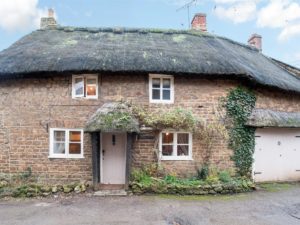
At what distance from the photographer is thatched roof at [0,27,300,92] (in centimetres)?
1140

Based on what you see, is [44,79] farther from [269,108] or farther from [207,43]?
[269,108]

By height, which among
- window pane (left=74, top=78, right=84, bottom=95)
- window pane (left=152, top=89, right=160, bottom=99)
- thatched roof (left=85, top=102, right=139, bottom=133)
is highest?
window pane (left=74, top=78, right=84, bottom=95)

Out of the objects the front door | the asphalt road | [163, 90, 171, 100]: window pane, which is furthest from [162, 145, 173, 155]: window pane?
the asphalt road

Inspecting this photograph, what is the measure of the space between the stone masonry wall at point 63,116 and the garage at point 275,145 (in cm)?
172

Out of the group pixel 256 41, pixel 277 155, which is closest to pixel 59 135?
pixel 277 155

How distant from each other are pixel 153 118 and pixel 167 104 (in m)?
0.91

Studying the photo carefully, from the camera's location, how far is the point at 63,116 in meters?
11.6

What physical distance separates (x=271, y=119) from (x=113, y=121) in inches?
259

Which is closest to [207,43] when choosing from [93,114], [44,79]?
[93,114]

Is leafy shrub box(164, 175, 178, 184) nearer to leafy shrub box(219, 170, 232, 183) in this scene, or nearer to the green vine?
leafy shrub box(219, 170, 232, 183)

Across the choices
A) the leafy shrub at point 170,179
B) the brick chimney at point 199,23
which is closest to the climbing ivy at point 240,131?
the leafy shrub at point 170,179

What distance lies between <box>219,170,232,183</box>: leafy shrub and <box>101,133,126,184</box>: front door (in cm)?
372

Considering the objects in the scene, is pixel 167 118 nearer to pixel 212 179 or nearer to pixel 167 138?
pixel 167 138

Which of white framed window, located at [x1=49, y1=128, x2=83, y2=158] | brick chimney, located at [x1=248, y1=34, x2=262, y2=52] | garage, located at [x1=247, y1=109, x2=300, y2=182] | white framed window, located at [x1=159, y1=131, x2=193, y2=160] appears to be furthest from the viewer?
brick chimney, located at [x1=248, y1=34, x2=262, y2=52]
